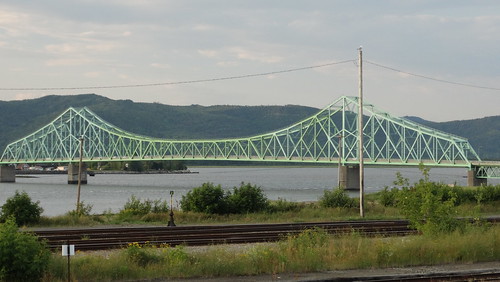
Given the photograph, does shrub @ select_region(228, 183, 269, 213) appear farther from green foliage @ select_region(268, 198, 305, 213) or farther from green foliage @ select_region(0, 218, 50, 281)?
green foliage @ select_region(0, 218, 50, 281)

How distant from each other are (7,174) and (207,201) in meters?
160

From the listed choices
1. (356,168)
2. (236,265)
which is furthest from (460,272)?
(356,168)

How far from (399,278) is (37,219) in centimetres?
2238

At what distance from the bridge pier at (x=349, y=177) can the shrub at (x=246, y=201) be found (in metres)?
81.7

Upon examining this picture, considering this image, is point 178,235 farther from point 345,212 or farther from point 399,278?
point 345,212

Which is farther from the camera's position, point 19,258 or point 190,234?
point 190,234

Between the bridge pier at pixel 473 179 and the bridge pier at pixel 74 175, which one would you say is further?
the bridge pier at pixel 74 175

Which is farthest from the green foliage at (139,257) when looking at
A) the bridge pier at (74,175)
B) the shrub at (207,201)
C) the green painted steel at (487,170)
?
the bridge pier at (74,175)

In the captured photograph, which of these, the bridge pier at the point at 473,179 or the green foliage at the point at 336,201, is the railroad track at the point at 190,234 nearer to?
the green foliage at the point at 336,201

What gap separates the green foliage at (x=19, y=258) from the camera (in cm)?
1734

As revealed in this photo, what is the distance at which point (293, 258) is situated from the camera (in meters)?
21.0

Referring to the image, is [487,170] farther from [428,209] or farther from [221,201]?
[428,209]

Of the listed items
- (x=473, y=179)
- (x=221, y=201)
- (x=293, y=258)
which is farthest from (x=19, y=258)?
(x=473, y=179)

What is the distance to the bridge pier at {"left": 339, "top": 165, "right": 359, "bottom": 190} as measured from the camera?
411ft
